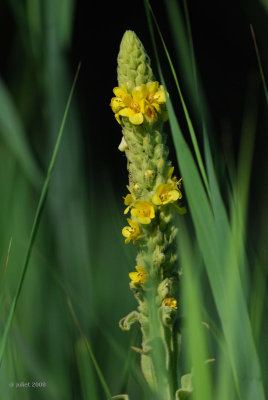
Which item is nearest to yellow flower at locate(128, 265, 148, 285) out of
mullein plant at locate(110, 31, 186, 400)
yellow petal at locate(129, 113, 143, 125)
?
mullein plant at locate(110, 31, 186, 400)

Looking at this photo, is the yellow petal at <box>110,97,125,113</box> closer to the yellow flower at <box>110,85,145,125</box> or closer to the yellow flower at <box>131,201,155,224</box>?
the yellow flower at <box>110,85,145,125</box>

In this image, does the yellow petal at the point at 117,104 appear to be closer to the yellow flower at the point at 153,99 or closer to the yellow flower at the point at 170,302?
the yellow flower at the point at 153,99

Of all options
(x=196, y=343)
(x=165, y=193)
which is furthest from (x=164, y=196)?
(x=196, y=343)

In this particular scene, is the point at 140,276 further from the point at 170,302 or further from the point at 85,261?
the point at 85,261

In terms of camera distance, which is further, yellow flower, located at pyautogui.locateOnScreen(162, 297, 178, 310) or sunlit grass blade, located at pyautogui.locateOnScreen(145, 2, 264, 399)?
yellow flower, located at pyautogui.locateOnScreen(162, 297, 178, 310)

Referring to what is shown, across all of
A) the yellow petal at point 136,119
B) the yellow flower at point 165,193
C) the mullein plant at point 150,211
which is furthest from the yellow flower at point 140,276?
the yellow petal at point 136,119
